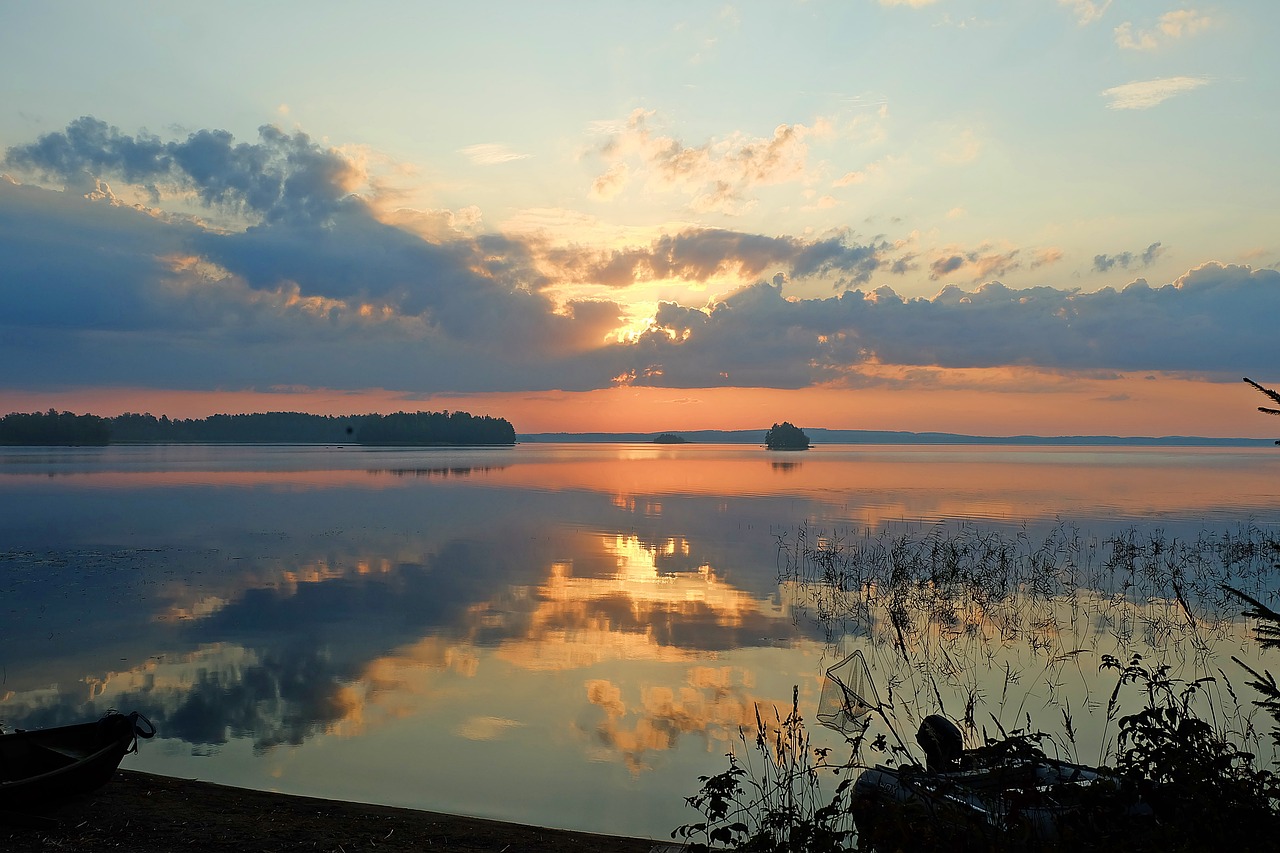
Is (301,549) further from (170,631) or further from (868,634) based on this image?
(868,634)

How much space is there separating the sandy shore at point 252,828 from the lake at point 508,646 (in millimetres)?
801

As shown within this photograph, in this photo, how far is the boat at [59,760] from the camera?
8.23 metres

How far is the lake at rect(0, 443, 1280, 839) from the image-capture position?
35.0 feet

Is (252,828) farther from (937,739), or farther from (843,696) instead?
(937,739)

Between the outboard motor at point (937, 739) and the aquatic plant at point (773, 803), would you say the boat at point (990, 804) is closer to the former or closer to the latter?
the aquatic plant at point (773, 803)

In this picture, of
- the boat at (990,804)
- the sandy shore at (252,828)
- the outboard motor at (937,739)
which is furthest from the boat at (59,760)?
the outboard motor at (937,739)

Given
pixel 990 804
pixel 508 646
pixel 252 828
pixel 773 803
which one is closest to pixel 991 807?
pixel 990 804

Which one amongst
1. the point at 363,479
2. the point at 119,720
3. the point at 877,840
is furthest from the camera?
the point at 363,479

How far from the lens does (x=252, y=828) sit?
8.12 meters

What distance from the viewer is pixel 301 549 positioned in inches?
1129

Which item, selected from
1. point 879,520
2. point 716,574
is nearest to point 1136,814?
point 716,574

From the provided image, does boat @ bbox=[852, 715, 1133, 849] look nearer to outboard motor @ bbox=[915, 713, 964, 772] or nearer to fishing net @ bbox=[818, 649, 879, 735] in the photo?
outboard motor @ bbox=[915, 713, 964, 772]

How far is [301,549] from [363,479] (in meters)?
40.5

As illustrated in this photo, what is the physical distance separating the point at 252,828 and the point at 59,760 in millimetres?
2720
